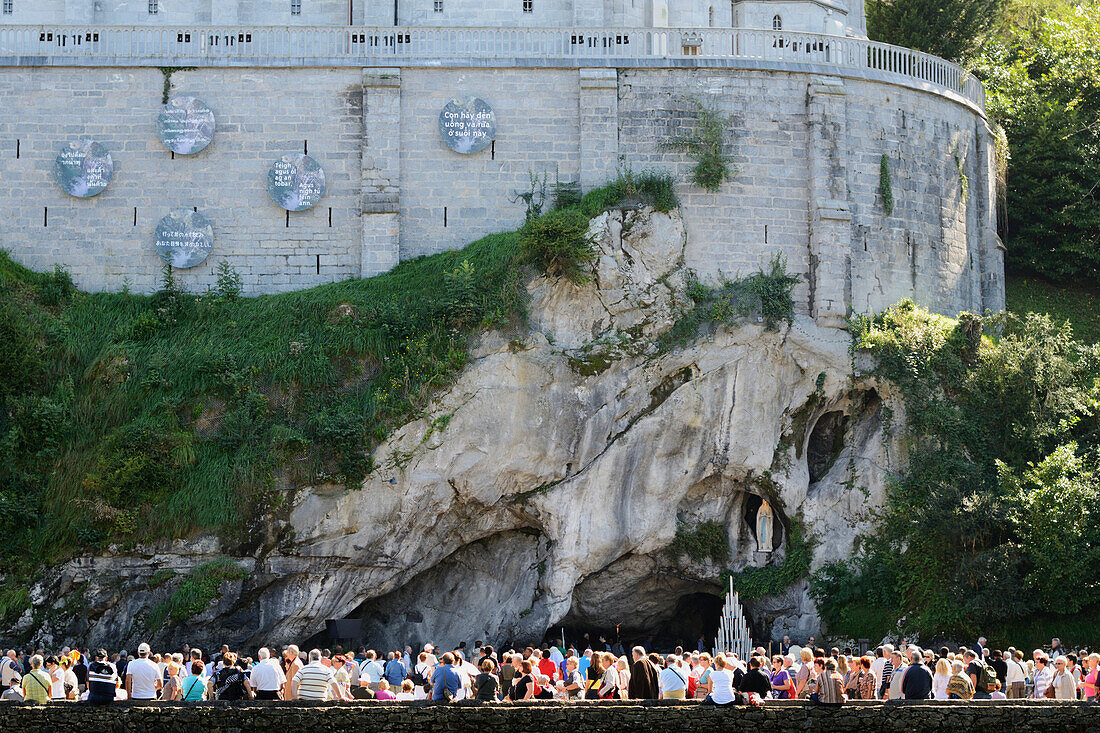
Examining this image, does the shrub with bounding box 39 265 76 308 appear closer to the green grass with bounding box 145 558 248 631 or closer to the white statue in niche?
the green grass with bounding box 145 558 248 631

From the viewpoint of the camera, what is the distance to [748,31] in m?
31.7

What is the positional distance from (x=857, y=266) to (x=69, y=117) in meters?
18.7

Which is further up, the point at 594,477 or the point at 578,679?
the point at 594,477

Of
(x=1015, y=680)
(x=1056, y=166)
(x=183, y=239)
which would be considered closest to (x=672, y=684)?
(x=1015, y=680)

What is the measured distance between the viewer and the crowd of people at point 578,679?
17.6 m

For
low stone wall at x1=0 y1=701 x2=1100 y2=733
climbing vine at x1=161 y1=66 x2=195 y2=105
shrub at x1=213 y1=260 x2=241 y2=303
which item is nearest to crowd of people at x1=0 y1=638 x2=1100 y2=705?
low stone wall at x1=0 y1=701 x2=1100 y2=733

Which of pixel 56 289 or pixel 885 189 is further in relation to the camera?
pixel 885 189

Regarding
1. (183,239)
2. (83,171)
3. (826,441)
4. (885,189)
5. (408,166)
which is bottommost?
(826,441)

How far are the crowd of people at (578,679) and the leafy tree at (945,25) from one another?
2338 centimetres

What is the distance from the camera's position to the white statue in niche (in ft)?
97.0

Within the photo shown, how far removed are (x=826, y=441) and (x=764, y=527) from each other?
2.59 meters

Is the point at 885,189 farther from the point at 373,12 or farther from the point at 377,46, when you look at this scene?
the point at 373,12

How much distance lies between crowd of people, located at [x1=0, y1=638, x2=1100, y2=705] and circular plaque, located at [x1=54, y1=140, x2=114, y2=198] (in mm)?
13961

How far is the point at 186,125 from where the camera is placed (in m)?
31.1
